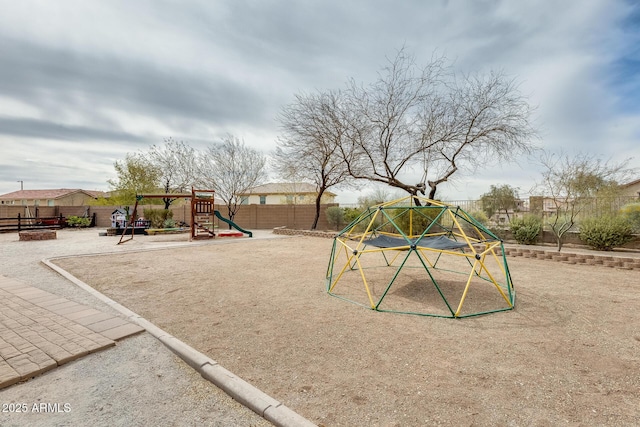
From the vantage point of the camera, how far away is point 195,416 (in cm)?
189

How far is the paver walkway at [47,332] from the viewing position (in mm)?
2426

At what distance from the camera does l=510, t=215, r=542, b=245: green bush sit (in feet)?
30.2

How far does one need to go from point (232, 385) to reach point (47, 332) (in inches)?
89.4

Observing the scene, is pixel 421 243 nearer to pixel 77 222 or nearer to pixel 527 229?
pixel 527 229

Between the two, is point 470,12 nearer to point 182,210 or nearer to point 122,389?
point 122,389

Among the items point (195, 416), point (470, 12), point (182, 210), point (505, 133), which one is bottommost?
point (195, 416)

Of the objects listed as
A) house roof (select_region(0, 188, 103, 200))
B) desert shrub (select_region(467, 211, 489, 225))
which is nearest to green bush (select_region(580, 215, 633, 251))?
desert shrub (select_region(467, 211, 489, 225))

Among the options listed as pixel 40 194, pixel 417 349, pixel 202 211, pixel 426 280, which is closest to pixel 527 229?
pixel 426 280

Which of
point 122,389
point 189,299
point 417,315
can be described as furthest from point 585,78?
point 122,389

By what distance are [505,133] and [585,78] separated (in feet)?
13.9

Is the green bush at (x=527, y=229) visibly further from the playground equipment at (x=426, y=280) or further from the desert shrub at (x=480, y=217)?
the playground equipment at (x=426, y=280)

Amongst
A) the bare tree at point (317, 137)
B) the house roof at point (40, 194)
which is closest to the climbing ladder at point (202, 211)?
the bare tree at point (317, 137)

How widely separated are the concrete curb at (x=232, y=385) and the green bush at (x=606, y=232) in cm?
963

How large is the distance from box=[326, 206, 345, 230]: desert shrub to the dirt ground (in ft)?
35.3
